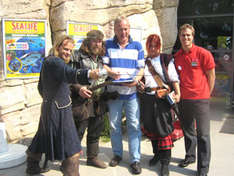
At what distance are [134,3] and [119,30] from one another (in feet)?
7.45

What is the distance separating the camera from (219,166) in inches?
142

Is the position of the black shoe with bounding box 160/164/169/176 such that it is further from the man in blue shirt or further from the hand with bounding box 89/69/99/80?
the hand with bounding box 89/69/99/80

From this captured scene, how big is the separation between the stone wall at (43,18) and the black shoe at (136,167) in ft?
6.56

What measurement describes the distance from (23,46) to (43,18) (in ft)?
1.93

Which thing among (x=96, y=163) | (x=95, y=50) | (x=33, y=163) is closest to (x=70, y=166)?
(x=33, y=163)

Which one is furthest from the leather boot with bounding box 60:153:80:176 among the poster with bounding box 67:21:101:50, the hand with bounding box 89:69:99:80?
the poster with bounding box 67:21:101:50

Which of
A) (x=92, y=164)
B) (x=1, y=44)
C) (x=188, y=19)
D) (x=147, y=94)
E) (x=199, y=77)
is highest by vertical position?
(x=188, y=19)

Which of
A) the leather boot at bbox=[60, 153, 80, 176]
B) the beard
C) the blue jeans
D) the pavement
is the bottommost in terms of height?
the pavement

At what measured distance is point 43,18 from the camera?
4.58 metres

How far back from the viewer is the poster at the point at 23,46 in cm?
428

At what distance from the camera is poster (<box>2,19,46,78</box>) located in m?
4.28

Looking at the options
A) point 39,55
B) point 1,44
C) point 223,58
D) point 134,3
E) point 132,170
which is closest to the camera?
point 132,170

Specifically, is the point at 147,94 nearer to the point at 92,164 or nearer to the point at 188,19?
the point at 92,164

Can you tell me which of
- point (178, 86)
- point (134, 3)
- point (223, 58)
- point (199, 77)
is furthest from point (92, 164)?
point (223, 58)
